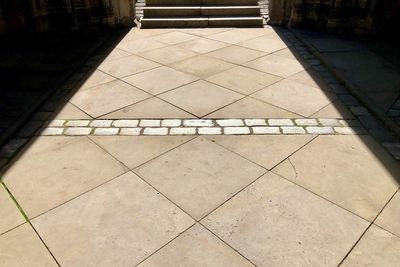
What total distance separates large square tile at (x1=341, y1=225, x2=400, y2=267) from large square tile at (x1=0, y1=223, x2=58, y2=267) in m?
2.18

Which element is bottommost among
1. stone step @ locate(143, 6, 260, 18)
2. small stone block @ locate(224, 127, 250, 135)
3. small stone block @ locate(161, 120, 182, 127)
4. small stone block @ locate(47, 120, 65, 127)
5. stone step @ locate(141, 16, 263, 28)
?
small stone block @ locate(224, 127, 250, 135)

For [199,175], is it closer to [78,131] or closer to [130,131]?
[130,131]

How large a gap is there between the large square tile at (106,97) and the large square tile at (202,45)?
7.35ft

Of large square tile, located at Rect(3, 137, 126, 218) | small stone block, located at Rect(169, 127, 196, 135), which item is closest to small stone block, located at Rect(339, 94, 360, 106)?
small stone block, located at Rect(169, 127, 196, 135)

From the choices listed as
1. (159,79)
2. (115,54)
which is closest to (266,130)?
(159,79)

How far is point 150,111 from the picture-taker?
4.54m

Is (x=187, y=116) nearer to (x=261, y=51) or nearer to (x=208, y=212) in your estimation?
(x=208, y=212)

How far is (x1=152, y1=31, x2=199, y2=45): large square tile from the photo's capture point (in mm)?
7648

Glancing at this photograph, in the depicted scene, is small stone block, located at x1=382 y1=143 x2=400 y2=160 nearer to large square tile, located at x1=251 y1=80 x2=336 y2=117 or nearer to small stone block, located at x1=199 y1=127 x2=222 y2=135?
large square tile, located at x1=251 y1=80 x2=336 y2=117

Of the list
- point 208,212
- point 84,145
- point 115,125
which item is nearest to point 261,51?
point 115,125

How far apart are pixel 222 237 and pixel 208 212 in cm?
29

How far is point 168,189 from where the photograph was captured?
310 cm

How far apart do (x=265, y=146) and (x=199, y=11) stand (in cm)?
640

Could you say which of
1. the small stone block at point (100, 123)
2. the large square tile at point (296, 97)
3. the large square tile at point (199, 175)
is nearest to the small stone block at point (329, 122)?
the large square tile at point (296, 97)
